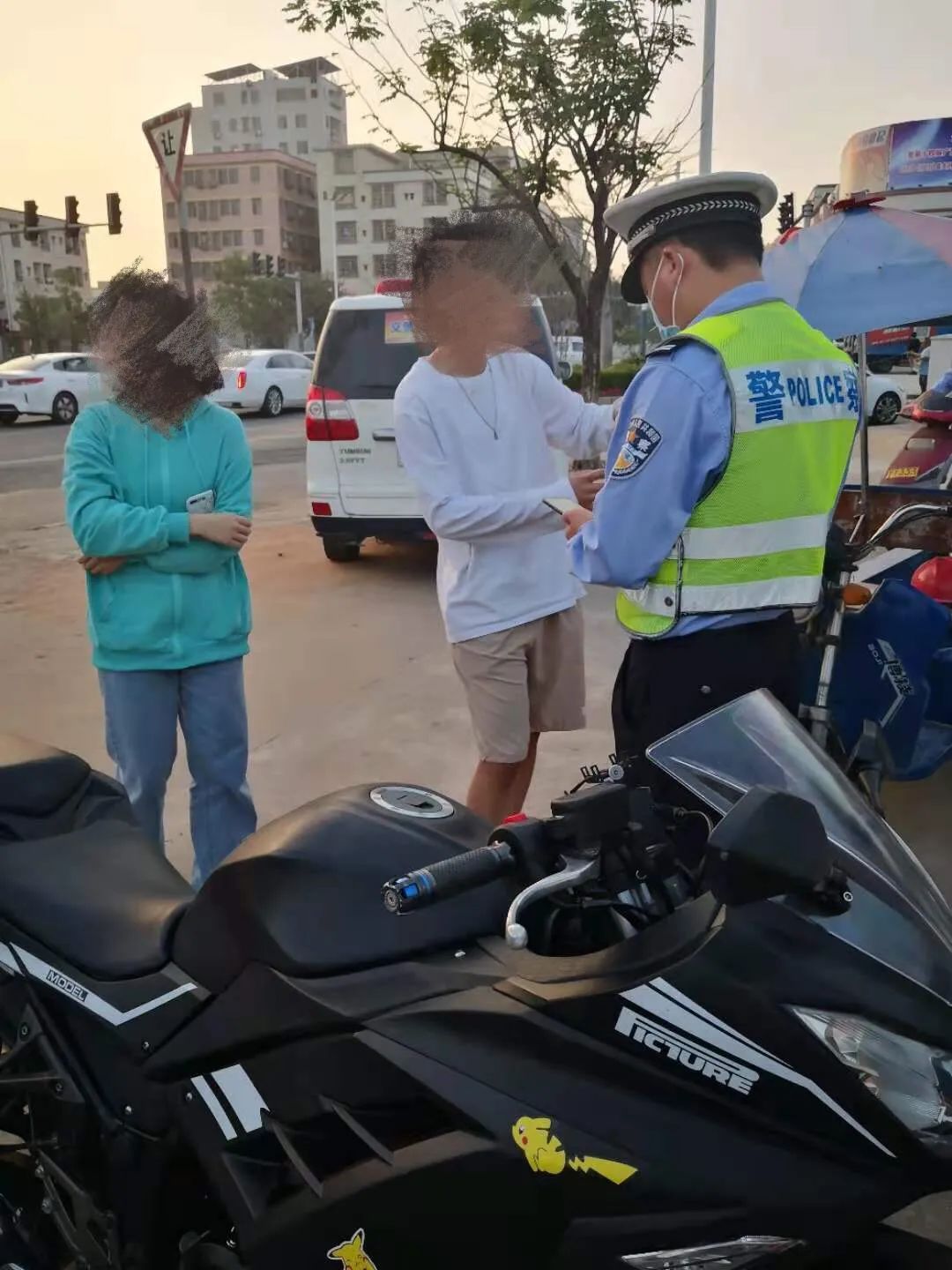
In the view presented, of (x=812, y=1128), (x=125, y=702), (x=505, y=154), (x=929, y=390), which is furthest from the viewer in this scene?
(x=505, y=154)

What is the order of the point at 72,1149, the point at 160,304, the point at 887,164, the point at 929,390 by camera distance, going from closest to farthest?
the point at 72,1149
the point at 160,304
the point at 929,390
the point at 887,164

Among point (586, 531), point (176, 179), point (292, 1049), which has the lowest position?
point (292, 1049)

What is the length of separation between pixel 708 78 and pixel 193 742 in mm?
11665

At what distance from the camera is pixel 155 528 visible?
9.78 feet

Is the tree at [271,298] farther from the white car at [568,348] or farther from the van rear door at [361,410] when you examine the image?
the van rear door at [361,410]

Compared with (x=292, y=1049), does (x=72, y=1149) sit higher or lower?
lower

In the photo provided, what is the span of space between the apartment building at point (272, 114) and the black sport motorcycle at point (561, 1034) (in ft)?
388

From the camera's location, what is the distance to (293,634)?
694 cm

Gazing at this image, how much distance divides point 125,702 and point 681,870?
2.13 m

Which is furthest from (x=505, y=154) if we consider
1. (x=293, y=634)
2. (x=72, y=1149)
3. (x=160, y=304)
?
(x=72, y=1149)

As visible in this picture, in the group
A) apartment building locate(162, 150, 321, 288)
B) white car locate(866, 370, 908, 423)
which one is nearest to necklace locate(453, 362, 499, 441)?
white car locate(866, 370, 908, 423)

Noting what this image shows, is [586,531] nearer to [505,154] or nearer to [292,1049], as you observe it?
[292,1049]

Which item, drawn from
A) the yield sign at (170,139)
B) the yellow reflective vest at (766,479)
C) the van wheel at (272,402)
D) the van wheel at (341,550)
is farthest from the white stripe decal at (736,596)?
the van wheel at (272,402)

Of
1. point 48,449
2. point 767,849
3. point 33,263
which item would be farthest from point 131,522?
point 33,263
